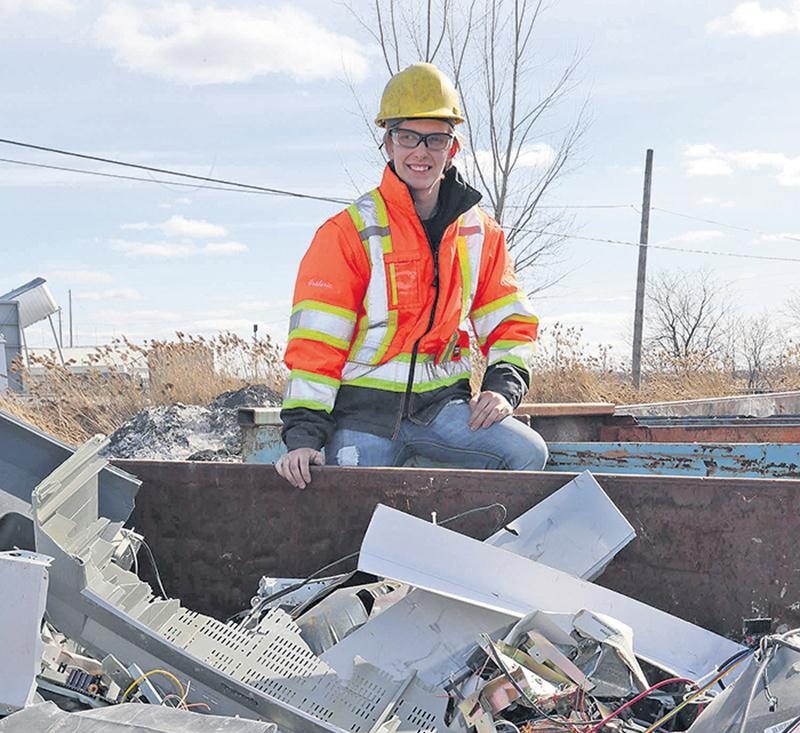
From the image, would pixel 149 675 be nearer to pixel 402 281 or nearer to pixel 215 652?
pixel 215 652

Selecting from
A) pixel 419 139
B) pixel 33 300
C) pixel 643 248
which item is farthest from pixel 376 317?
pixel 643 248

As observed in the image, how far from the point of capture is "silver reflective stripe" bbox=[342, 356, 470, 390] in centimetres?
319

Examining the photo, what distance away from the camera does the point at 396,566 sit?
2430mm

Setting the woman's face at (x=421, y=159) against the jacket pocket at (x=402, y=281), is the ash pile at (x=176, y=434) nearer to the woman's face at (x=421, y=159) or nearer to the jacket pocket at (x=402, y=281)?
the jacket pocket at (x=402, y=281)

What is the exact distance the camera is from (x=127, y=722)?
5.35 ft

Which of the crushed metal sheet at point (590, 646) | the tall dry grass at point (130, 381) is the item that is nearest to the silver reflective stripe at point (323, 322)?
the crushed metal sheet at point (590, 646)

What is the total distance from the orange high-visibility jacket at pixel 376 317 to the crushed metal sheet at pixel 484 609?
67 centimetres

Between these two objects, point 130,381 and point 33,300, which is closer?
point 130,381

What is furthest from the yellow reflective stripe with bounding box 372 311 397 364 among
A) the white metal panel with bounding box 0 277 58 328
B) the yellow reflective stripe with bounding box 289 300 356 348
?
the white metal panel with bounding box 0 277 58 328

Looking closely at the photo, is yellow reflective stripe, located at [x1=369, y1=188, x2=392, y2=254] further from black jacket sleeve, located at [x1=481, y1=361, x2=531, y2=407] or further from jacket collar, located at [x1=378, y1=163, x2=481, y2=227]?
black jacket sleeve, located at [x1=481, y1=361, x2=531, y2=407]

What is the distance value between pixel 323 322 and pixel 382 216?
434 millimetres

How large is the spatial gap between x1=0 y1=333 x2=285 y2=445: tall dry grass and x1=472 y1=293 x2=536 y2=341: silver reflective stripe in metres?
6.24

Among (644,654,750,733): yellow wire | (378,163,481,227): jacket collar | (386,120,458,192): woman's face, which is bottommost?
(644,654,750,733): yellow wire

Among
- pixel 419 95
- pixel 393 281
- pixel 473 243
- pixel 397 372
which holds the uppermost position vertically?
pixel 419 95
